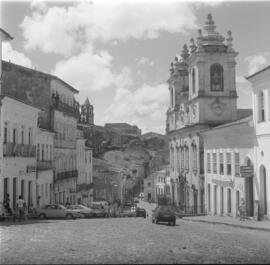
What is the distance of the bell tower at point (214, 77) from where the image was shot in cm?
5094

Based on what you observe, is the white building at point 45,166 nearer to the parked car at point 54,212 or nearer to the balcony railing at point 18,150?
the balcony railing at point 18,150

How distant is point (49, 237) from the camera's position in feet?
55.3

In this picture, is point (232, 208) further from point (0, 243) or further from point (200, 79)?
point (0, 243)

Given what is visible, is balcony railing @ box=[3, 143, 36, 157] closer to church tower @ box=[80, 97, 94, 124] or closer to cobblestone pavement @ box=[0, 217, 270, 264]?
cobblestone pavement @ box=[0, 217, 270, 264]

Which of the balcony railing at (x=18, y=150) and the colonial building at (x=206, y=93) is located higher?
the colonial building at (x=206, y=93)

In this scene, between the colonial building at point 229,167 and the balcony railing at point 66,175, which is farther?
the balcony railing at point 66,175

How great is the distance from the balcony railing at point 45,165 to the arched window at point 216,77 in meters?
18.7

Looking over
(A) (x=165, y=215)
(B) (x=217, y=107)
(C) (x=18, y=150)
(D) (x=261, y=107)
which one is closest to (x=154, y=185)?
(B) (x=217, y=107)

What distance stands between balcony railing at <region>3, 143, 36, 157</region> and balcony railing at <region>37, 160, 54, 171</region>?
2011mm

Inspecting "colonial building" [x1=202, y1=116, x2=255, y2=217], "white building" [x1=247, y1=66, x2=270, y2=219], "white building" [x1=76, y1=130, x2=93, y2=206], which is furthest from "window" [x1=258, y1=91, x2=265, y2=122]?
"white building" [x1=76, y1=130, x2=93, y2=206]

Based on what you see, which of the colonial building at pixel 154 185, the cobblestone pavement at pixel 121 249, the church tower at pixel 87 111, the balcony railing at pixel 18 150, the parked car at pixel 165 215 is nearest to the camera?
the cobblestone pavement at pixel 121 249

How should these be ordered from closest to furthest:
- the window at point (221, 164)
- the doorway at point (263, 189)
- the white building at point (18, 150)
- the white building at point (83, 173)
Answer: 1. the doorway at point (263, 189)
2. the white building at point (18, 150)
3. the window at point (221, 164)
4. the white building at point (83, 173)

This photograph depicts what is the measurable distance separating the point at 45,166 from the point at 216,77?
20.7m

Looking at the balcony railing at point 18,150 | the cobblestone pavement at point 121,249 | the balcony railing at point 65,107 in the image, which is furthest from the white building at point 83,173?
the cobblestone pavement at point 121,249
